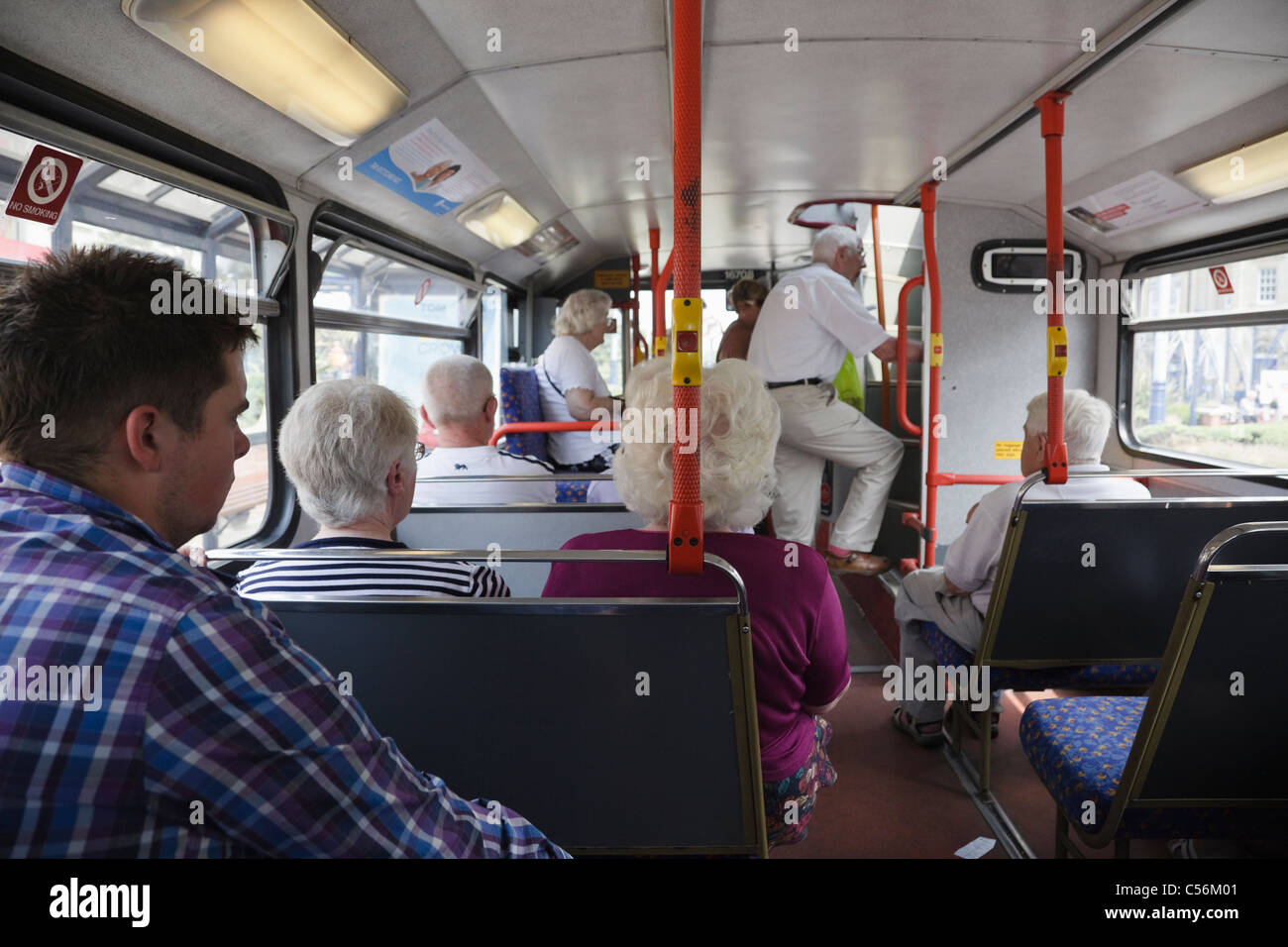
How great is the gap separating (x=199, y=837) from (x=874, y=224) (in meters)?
4.92

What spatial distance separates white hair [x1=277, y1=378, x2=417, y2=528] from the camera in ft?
5.70

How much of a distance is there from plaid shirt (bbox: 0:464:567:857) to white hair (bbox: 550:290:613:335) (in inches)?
175

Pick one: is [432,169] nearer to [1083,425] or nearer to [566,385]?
[566,385]

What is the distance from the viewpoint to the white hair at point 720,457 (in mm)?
1689

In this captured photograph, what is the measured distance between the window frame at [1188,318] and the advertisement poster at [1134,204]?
10.7 inches

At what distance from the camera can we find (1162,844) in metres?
2.49

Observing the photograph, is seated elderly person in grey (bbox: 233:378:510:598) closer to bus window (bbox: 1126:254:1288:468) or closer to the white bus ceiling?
the white bus ceiling

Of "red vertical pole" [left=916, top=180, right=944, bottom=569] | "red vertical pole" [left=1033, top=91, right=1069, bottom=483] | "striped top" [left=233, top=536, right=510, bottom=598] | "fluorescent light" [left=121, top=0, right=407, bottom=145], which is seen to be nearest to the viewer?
"striped top" [left=233, top=536, right=510, bottom=598]

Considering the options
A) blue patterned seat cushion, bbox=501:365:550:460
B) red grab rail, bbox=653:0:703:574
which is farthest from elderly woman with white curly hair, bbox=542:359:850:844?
blue patterned seat cushion, bbox=501:365:550:460

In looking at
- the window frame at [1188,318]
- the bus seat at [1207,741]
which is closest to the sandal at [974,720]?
the bus seat at [1207,741]

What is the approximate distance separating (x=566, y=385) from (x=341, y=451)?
353 centimetres

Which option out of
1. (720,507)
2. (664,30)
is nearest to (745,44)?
(664,30)

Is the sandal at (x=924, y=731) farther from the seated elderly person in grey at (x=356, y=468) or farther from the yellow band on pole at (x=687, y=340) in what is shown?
the yellow band on pole at (x=687, y=340)
